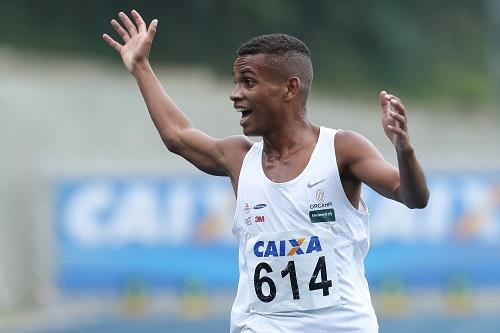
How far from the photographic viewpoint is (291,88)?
5758 mm

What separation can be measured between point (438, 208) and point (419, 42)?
3.46m

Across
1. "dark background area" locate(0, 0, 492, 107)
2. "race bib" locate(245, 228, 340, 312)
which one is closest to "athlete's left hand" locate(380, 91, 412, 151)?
"race bib" locate(245, 228, 340, 312)

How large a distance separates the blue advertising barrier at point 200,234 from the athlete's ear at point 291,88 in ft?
39.9

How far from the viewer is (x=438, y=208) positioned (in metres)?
18.8

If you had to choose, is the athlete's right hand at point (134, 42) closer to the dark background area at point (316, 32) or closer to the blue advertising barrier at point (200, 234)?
the blue advertising barrier at point (200, 234)

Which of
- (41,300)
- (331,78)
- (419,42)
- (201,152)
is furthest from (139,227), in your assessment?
(201,152)

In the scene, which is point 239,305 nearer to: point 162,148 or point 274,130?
point 274,130

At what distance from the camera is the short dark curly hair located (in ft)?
18.7

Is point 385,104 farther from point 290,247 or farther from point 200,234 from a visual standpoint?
point 200,234

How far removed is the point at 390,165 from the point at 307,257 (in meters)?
0.56

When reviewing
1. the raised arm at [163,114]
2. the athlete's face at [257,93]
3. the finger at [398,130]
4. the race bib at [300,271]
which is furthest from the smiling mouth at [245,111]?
the finger at [398,130]

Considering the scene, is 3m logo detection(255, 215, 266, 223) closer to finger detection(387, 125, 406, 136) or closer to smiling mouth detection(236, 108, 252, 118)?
smiling mouth detection(236, 108, 252, 118)

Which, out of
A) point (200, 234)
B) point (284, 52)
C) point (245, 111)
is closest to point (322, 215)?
point (245, 111)

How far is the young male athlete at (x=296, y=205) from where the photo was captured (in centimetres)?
545
